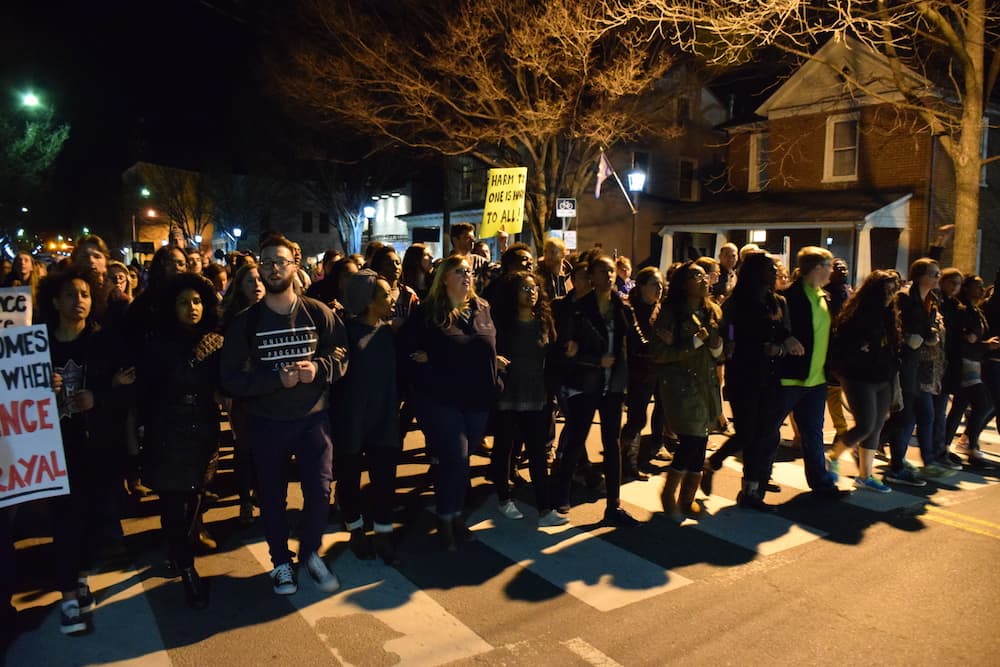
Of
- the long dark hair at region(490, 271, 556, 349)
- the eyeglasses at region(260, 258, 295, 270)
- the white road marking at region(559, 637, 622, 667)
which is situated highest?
the eyeglasses at region(260, 258, 295, 270)

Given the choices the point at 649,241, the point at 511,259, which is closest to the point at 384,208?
the point at 649,241

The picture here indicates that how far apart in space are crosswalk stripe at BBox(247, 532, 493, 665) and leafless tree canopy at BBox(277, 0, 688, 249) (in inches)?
554

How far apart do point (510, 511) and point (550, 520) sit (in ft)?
1.12

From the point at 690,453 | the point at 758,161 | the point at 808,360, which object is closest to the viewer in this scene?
the point at 690,453

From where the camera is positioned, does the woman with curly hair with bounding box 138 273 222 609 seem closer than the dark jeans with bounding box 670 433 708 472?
Yes

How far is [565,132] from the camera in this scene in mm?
20000

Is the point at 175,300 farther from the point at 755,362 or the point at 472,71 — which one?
the point at 472,71

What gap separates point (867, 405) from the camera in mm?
6242

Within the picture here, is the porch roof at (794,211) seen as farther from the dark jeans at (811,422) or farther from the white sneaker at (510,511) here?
the white sneaker at (510,511)

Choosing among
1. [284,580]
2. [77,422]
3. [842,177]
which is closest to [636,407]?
[284,580]

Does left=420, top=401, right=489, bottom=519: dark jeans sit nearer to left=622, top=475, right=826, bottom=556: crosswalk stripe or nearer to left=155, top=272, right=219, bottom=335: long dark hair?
left=155, top=272, right=219, bottom=335: long dark hair

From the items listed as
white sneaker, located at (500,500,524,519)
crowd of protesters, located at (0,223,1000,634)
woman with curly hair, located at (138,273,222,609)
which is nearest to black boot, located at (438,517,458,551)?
crowd of protesters, located at (0,223,1000,634)

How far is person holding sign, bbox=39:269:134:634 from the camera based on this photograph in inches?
162

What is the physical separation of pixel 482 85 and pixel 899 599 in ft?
50.8
